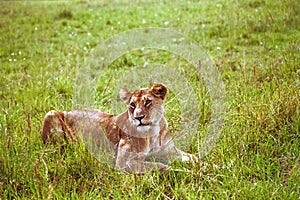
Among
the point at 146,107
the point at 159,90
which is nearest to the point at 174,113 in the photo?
the point at 159,90

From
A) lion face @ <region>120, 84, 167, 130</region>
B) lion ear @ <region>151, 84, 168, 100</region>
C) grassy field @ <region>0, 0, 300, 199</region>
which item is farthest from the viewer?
lion ear @ <region>151, 84, 168, 100</region>

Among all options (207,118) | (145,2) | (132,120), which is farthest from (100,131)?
(145,2)

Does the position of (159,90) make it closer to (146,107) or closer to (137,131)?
(146,107)

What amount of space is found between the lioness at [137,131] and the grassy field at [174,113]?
5.7 inches

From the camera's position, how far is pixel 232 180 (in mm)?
3797

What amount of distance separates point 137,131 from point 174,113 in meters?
1.13

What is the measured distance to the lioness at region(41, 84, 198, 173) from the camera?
4168 mm

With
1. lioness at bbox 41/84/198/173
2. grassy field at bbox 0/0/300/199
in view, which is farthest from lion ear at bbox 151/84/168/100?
grassy field at bbox 0/0/300/199

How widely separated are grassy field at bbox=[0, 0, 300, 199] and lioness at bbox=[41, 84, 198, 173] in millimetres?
144

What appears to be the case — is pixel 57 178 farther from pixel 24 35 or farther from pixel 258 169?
pixel 24 35

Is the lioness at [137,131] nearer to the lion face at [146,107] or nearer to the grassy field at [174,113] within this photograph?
the lion face at [146,107]

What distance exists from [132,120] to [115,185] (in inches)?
23.0

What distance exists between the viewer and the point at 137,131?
13.9ft

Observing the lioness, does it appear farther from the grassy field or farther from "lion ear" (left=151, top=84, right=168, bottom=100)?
the grassy field
